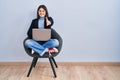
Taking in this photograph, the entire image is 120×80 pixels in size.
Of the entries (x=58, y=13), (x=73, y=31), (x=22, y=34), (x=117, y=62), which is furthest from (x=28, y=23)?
(x=117, y=62)

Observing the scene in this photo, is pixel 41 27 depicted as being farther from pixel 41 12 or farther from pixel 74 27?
pixel 74 27

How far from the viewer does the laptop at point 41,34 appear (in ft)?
9.93

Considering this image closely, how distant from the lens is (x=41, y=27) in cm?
323

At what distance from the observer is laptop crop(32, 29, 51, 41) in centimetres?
303

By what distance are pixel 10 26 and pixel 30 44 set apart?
0.71 meters

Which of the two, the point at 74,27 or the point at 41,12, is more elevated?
the point at 41,12

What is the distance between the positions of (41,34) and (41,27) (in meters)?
0.23

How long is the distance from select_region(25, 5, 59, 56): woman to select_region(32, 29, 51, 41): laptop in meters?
0.06

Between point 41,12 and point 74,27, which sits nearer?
point 41,12

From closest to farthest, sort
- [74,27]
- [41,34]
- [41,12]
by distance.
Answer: [41,34] < [41,12] < [74,27]

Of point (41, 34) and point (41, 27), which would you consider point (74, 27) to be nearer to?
point (41, 27)

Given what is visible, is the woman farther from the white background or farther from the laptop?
the white background

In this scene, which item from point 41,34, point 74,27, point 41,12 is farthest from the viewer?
point 74,27

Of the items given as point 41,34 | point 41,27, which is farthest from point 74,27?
point 41,34
